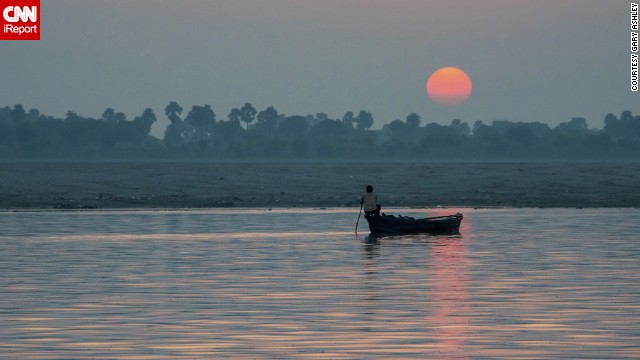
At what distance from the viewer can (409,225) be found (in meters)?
49.5

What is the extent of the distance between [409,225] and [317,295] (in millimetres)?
23016

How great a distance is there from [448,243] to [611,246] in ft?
19.2

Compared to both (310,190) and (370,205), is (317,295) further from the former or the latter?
(310,190)

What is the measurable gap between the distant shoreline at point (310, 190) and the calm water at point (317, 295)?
30.7 metres

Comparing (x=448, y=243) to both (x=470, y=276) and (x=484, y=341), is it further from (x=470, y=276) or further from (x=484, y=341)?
(x=484, y=341)

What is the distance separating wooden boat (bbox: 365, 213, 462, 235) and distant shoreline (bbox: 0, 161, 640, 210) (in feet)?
102

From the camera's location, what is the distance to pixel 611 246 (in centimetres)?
4356

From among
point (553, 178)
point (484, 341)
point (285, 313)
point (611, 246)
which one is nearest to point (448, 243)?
point (611, 246)

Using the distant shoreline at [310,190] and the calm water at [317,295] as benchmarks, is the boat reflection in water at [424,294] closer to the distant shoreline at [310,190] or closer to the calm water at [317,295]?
the calm water at [317,295]

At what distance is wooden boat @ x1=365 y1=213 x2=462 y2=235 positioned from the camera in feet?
161

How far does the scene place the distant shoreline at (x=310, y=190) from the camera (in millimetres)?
83688

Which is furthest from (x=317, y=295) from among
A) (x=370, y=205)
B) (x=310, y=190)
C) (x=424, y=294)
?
(x=310, y=190)

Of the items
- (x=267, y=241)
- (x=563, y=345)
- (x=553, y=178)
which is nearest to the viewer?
(x=563, y=345)

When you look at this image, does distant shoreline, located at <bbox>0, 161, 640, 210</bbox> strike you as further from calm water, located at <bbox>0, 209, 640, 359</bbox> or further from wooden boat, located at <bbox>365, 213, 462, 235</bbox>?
wooden boat, located at <bbox>365, 213, 462, 235</bbox>
